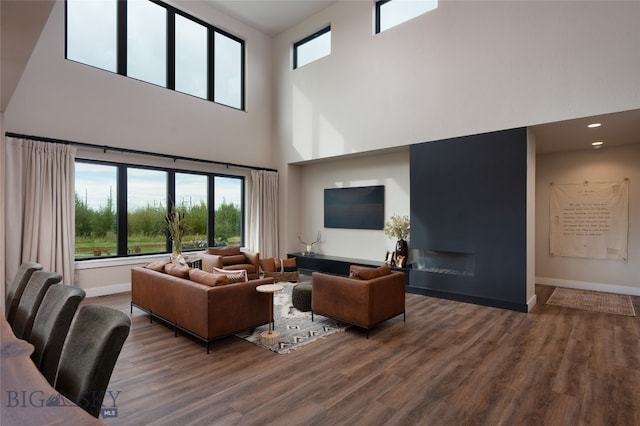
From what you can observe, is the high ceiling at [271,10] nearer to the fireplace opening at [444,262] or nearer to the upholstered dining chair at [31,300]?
the fireplace opening at [444,262]

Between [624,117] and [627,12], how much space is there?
4.05 ft

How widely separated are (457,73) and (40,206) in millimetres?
6753

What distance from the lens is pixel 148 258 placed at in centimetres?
617

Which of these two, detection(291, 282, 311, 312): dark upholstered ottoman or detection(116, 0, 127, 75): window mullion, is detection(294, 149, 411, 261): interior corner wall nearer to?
detection(291, 282, 311, 312): dark upholstered ottoman

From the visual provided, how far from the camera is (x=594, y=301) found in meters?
5.17

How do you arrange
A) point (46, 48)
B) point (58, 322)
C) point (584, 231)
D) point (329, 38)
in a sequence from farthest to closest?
1. point (329, 38)
2. point (584, 231)
3. point (46, 48)
4. point (58, 322)

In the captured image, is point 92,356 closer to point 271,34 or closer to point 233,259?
point 233,259

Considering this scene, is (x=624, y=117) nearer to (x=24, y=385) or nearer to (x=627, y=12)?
(x=627, y=12)

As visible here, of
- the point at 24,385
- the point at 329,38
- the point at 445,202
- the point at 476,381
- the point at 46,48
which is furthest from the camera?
the point at 329,38

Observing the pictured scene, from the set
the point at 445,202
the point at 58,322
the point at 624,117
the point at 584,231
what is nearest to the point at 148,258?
the point at 58,322

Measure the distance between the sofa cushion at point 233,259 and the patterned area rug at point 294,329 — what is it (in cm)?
189

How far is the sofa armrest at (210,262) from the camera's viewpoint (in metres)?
5.87

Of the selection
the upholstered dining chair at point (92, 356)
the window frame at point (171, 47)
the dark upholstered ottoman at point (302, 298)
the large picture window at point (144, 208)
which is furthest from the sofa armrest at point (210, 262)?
the upholstered dining chair at point (92, 356)

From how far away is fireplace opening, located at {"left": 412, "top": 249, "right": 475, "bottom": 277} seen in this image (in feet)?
17.4
